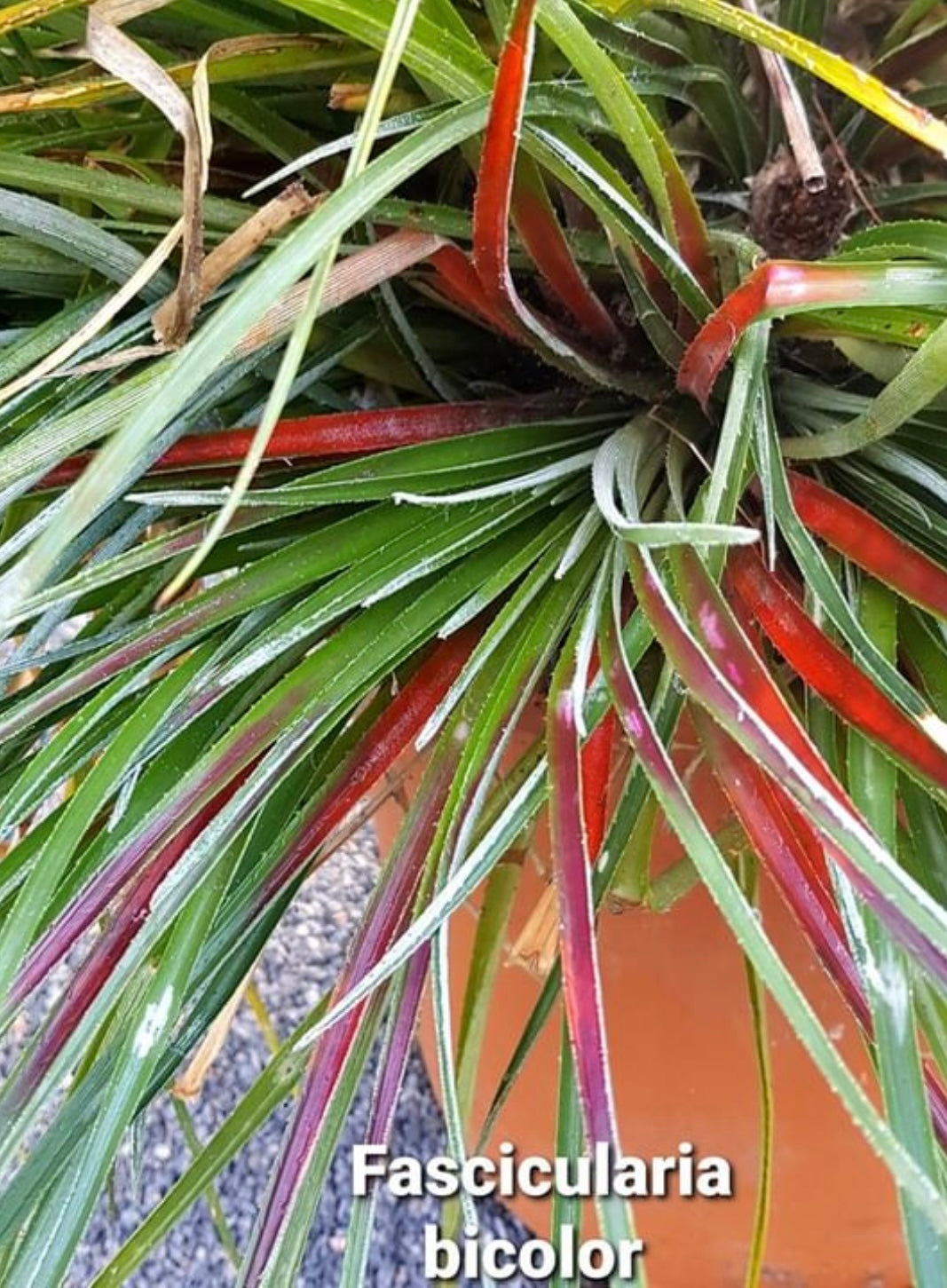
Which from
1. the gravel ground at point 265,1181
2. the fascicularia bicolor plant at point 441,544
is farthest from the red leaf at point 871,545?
the gravel ground at point 265,1181

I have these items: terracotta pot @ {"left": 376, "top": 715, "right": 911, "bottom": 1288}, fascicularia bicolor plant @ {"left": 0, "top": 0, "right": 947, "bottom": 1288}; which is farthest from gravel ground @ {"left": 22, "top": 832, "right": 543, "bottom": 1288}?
fascicularia bicolor plant @ {"left": 0, "top": 0, "right": 947, "bottom": 1288}

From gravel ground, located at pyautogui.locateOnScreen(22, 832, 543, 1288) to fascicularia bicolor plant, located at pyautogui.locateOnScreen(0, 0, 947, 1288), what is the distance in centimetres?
29

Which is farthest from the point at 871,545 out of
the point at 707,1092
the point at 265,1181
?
the point at 265,1181

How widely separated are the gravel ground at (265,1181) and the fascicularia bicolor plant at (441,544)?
293 mm

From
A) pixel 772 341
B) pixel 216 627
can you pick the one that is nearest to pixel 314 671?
pixel 216 627

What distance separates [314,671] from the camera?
249 mm

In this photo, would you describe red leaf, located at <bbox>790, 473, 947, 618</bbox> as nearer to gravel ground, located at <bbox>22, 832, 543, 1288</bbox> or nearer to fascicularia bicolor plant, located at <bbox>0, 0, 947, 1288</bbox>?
fascicularia bicolor plant, located at <bbox>0, 0, 947, 1288</bbox>

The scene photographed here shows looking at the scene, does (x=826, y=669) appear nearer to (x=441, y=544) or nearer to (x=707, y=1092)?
(x=441, y=544)

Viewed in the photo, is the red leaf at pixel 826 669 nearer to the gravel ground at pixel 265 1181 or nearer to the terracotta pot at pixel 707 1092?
the terracotta pot at pixel 707 1092

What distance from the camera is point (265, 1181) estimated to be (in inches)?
19.6

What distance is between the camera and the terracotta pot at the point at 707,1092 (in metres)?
0.37

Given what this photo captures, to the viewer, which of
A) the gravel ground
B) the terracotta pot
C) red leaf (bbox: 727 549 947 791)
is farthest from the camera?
the gravel ground

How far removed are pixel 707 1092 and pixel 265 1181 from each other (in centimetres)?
20

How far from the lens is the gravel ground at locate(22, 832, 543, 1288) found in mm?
540
